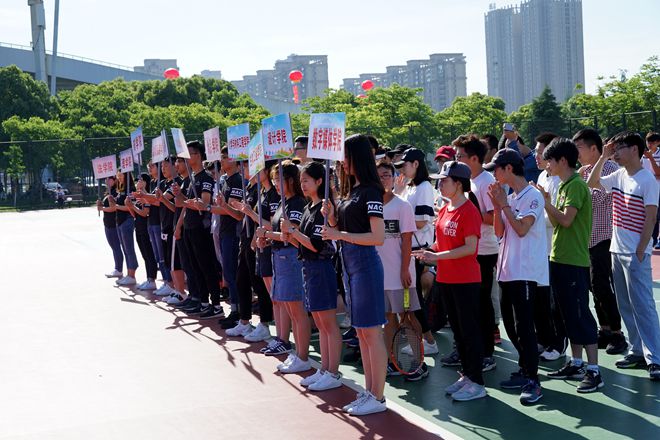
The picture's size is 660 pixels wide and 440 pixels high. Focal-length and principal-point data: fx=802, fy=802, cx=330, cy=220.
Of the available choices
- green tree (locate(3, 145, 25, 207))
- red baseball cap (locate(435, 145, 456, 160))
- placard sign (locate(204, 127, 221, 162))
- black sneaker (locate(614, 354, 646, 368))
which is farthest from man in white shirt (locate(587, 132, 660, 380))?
green tree (locate(3, 145, 25, 207))

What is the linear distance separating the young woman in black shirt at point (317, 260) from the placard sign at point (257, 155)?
1.01 meters

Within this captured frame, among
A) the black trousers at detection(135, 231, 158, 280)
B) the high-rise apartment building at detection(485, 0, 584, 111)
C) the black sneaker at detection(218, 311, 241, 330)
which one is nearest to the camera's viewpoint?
the black sneaker at detection(218, 311, 241, 330)

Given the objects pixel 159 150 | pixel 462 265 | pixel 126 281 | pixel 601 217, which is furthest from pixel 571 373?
pixel 126 281

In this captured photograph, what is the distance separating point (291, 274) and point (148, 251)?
5.89 meters

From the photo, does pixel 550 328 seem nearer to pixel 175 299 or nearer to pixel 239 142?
pixel 239 142

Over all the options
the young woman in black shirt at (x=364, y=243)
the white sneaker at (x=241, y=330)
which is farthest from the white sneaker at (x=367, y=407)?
the white sneaker at (x=241, y=330)

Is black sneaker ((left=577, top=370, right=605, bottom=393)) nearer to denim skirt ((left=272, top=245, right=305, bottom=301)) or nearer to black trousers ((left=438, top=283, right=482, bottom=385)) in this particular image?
black trousers ((left=438, top=283, right=482, bottom=385))

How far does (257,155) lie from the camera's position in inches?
298

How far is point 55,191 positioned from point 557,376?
32.3 m

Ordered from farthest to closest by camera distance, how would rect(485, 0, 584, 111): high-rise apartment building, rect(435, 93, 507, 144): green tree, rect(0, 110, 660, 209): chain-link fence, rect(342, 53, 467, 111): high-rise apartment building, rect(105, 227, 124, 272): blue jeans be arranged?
rect(342, 53, 467, 111): high-rise apartment building
rect(485, 0, 584, 111): high-rise apartment building
rect(435, 93, 507, 144): green tree
rect(0, 110, 660, 209): chain-link fence
rect(105, 227, 124, 272): blue jeans

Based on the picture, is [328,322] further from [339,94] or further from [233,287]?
[339,94]

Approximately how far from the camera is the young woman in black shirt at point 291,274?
7.20 meters

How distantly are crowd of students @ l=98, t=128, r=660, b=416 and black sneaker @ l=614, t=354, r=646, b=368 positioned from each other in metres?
0.01

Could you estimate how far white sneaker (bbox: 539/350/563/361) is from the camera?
7301mm
